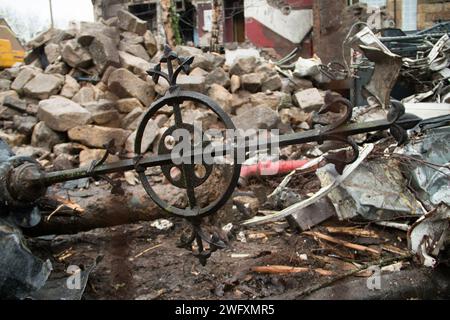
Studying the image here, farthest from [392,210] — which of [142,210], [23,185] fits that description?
[23,185]

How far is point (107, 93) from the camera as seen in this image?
7324mm

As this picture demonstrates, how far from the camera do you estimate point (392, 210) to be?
133 inches

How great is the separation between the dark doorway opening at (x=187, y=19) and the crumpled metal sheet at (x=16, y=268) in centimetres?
1477

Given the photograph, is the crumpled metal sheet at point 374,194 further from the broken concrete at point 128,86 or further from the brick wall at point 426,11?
the brick wall at point 426,11

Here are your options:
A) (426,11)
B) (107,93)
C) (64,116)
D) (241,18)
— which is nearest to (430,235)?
(64,116)

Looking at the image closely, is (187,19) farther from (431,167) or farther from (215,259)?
(215,259)

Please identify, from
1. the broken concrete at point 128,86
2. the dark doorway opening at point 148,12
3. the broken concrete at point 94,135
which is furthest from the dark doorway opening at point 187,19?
the broken concrete at point 94,135

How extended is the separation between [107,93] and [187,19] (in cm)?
1009

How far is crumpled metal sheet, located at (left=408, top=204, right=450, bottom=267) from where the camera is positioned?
2.61 m

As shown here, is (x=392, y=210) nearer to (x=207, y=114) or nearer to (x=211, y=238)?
(x=211, y=238)

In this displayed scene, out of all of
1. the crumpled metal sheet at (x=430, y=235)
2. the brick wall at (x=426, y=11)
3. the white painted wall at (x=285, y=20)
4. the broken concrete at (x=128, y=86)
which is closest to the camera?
the crumpled metal sheet at (x=430, y=235)

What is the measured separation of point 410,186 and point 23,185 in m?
3.02

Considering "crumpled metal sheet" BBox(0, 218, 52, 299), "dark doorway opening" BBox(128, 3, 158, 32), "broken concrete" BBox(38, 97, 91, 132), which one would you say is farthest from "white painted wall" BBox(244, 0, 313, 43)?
"crumpled metal sheet" BBox(0, 218, 52, 299)

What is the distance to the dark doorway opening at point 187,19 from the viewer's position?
15523 mm
